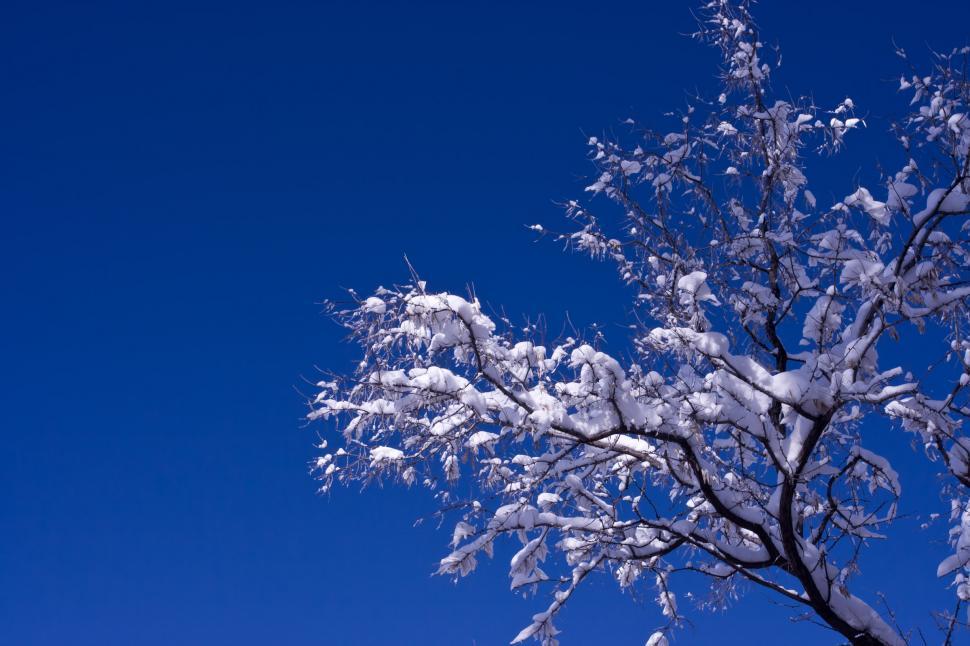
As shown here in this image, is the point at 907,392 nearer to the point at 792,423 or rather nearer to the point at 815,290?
the point at 792,423

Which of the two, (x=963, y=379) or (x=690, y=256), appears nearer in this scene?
(x=963, y=379)

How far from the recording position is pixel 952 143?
19.4ft

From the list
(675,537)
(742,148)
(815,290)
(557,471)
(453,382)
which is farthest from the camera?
(742,148)

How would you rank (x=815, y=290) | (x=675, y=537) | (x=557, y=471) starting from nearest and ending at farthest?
(x=557, y=471) → (x=675, y=537) → (x=815, y=290)

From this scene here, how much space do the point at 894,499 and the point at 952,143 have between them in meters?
2.58

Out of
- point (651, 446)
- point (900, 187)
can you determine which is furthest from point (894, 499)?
point (900, 187)

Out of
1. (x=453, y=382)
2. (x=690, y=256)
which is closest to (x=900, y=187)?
(x=690, y=256)

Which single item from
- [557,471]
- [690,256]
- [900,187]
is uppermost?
[690,256]

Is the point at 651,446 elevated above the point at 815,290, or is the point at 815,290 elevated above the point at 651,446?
the point at 815,290

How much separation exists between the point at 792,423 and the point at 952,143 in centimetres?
230

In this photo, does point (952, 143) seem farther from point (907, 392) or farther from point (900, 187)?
point (907, 392)

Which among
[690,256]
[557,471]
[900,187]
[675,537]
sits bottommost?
[675,537]

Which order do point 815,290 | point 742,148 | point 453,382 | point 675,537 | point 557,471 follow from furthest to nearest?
1. point 742,148
2. point 815,290
3. point 675,537
4. point 557,471
5. point 453,382

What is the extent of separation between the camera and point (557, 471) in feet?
19.0
